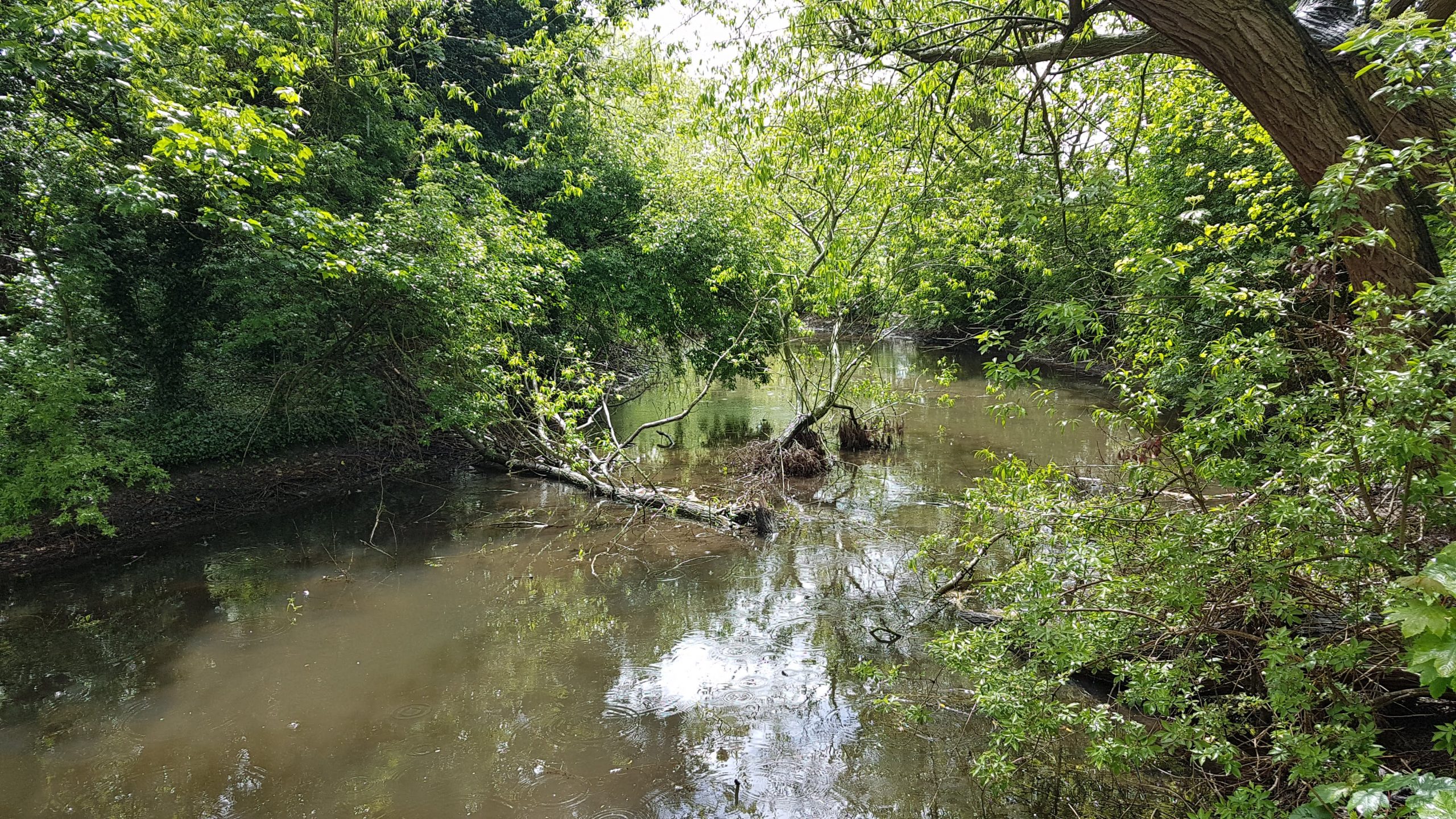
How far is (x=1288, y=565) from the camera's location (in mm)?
2514

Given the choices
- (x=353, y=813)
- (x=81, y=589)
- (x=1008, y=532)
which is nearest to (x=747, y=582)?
(x=1008, y=532)

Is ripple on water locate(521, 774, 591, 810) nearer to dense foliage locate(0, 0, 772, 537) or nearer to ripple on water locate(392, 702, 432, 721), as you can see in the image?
ripple on water locate(392, 702, 432, 721)

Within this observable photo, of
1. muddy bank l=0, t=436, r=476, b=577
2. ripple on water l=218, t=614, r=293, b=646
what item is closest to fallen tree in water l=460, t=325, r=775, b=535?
muddy bank l=0, t=436, r=476, b=577

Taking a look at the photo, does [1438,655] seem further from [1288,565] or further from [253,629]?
[253,629]

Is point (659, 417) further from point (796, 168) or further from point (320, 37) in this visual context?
point (320, 37)

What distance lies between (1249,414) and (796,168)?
26.8 ft

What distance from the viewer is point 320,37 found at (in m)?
8.77

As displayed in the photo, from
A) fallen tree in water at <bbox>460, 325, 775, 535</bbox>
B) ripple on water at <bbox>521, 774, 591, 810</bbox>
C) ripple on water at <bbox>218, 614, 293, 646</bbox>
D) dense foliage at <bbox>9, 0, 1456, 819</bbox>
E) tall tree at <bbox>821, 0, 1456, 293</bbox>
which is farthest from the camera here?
fallen tree in water at <bbox>460, 325, 775, 535</bbox>

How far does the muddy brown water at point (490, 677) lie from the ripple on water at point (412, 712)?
0.07 feet

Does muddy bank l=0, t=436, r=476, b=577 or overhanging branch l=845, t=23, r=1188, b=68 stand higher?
overhanging branch l=845, t=23, r=1188, b=68

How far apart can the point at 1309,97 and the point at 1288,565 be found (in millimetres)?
1894

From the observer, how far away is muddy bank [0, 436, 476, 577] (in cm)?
695

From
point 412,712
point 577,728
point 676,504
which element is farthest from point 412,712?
point 676,504

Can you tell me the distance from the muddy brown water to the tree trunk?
281 cm
